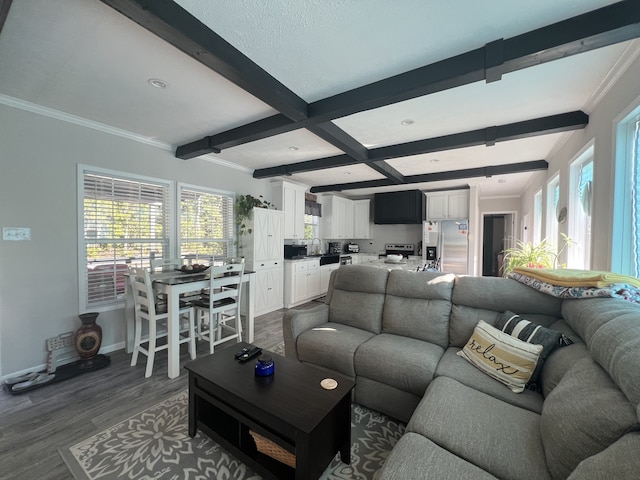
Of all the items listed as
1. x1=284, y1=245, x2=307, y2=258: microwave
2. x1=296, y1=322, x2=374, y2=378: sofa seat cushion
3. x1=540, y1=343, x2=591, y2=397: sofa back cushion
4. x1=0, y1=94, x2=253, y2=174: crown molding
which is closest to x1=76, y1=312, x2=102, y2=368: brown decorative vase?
x1=0, y1=94, x2=253, y2=174: crown molding

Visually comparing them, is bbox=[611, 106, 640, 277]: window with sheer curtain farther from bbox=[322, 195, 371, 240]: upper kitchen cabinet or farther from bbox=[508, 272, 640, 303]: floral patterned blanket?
bbox=[322, 195, 371, 240]: upper kitchen cabinet

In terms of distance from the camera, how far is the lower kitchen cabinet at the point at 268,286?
14.4 ft

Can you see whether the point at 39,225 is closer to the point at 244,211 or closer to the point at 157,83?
the point at 157,83

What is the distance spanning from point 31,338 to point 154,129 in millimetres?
2413

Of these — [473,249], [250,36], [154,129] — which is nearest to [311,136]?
[250,36]

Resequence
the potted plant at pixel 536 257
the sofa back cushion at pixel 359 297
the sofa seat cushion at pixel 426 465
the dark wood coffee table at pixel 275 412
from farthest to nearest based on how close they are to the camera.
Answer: the potted plant at pixel 536 257
the sofa back cushion at pixel 359 297
the dark wood coffee table at pixel 275 412
the sofa seat cushion at pixel 426 465

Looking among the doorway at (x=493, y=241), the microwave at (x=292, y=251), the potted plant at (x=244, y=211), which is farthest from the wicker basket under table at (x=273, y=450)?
the doorway at (x=493, y=241)

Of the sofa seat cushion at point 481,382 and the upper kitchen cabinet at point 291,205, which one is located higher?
the upper kitchen cabinet at point 291,205

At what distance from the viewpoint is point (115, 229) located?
307 centimetres

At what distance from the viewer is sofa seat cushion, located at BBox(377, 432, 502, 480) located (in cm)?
96

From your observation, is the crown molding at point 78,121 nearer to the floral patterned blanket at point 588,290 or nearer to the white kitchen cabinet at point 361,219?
the floral patterned blanket at point 588,290

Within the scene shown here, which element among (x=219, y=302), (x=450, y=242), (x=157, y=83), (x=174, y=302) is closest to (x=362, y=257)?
(x=450, y=242)

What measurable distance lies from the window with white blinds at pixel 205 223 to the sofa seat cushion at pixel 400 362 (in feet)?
9.59

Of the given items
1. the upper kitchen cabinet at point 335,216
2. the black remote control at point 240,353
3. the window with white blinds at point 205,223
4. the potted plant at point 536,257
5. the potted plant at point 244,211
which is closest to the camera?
the black remote control at point 240,353
